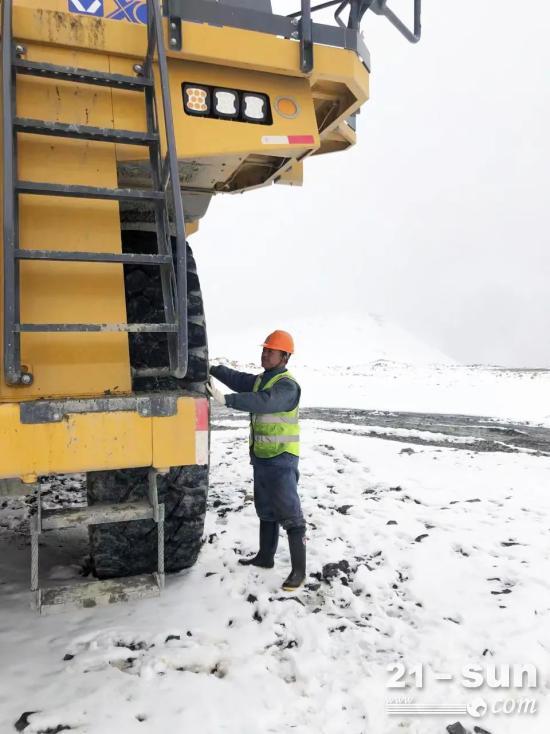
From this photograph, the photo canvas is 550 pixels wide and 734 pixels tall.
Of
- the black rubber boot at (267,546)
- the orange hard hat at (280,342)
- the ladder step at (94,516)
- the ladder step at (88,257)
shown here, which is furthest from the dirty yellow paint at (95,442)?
the black rubber boot at (267,546)

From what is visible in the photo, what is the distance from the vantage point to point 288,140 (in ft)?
8.76

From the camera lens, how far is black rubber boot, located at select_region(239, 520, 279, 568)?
3.52 meters

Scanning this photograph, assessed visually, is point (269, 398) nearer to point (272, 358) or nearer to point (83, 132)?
point (272, 358)

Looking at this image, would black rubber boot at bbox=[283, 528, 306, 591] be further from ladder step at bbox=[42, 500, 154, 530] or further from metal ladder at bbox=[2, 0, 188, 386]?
metal ladder at bbox=[2, 0, 188, 386]

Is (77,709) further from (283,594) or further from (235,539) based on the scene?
(235,539)

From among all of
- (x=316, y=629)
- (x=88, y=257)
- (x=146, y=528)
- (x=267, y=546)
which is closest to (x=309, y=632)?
(x=316, y=629)

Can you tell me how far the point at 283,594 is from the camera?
317 centimetres

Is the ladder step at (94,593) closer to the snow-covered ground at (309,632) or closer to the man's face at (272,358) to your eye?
the snow-covered ground at (309,632)

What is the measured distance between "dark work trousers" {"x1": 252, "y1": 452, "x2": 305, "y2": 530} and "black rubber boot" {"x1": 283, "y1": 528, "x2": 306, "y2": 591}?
4 centimetres

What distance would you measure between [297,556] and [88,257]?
2.09 meters


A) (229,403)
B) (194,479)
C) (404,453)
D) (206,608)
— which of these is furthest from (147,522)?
(404,453)

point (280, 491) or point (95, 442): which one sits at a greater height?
point (95, 442)

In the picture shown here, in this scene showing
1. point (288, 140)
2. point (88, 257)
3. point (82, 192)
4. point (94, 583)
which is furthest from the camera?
point (288, 140)

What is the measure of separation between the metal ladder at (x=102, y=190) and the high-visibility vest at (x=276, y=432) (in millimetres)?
1037
